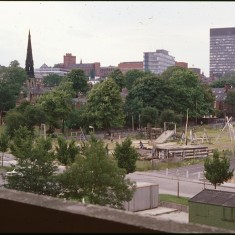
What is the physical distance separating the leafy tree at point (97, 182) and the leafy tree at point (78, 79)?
6939cm

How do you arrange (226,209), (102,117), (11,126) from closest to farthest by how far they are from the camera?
(226,209)
(11,126)
(102,117)

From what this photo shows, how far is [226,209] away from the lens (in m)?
19.5

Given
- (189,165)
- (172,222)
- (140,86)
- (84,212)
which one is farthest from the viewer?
(140,86)

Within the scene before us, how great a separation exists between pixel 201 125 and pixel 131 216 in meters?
82.9

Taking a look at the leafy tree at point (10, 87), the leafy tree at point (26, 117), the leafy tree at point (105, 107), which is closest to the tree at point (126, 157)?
the leafy tree at point (26, 117)

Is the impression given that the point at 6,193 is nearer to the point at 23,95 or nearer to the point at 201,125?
the point at 201,125

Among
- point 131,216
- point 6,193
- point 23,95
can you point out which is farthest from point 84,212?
point 23,95

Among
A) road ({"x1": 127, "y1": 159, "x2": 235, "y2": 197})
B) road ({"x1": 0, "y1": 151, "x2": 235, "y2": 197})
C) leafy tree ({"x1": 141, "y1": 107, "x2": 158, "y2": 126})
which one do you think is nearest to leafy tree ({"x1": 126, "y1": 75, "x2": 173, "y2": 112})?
leafy tree ({"x1": 141, "y1": 107, "x2": 158, "y2": 126})

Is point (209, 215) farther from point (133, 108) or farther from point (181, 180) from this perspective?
point (133, 108)

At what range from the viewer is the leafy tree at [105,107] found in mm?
63125

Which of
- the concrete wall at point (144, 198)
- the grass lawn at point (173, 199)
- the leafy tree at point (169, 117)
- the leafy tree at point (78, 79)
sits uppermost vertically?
the leafy tree at point (78, 79)

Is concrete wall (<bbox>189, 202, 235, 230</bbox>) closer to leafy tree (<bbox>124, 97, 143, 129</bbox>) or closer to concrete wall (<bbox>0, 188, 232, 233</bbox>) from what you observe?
concrete wall (<bbox>0, 188, 232, 233</bbox>)

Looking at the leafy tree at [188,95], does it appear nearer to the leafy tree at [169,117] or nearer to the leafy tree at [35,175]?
the leafy tree at [169,117]

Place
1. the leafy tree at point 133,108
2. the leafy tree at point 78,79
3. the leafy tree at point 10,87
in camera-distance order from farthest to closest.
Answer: the leafy tree at point 78,79 → the leafy tree at point 10,87 → the leafy tree at point 133,108
